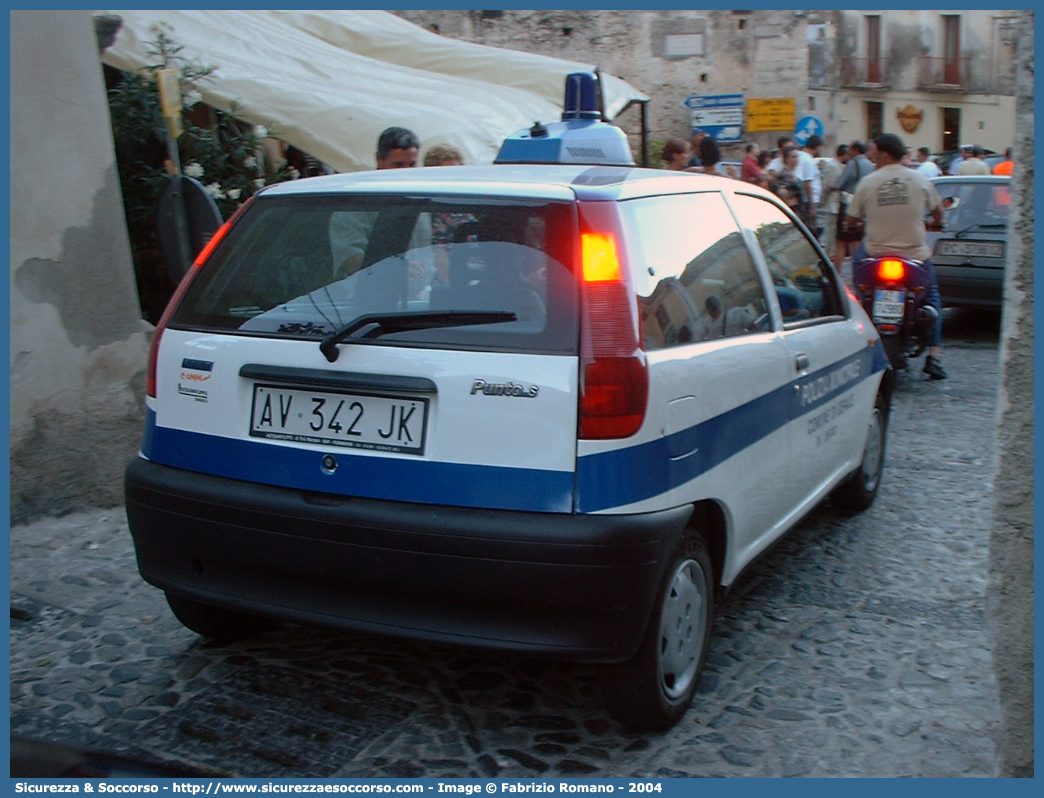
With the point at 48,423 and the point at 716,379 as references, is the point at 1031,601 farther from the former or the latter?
the point at 48,423

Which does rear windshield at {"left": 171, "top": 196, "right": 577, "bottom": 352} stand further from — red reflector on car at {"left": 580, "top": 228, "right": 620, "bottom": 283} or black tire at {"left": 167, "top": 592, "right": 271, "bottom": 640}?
black tire at {"left": 167, "top": 592, "right": 271, "bottom": 640}

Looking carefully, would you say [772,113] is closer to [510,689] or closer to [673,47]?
[673,47]

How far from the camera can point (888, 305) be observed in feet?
29.1

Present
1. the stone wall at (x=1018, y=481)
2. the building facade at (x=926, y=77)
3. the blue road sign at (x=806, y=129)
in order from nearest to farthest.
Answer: the stone wall at (x=1018, y=481)
the blue road sign at (x=806, y=129)
the building facade at (x=926, y=77)

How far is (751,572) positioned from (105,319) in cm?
331

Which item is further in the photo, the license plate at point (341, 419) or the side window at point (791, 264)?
the side window at point (791, 264)

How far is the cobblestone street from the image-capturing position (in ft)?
10.9

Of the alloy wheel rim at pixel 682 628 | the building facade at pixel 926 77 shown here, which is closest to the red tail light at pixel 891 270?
the alloy wheel rim at pixel 682 628

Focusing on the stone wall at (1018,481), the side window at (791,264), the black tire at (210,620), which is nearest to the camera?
the stone wall at (1018,481)

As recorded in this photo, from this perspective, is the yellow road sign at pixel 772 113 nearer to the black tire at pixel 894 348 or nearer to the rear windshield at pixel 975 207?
the rear windshield at pixel 975 207

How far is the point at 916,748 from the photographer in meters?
3.38

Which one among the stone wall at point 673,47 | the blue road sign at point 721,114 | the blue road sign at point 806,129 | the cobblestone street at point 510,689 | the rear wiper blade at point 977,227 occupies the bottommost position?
the cobblestone street at point 510,689

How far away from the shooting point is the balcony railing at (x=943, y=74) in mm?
48469

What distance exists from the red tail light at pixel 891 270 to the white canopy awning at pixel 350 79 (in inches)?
134
